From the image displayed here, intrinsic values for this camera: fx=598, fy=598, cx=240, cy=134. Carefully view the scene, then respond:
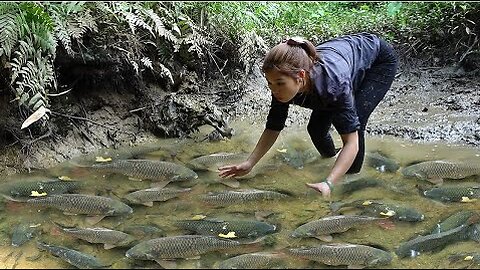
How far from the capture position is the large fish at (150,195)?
4387 millimetres

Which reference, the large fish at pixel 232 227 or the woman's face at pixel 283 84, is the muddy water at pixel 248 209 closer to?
the large fish at pixel 232 227

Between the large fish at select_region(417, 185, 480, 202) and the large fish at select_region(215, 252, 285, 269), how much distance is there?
1.48 meters

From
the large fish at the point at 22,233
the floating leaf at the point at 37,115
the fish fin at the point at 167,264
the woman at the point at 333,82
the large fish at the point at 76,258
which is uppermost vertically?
the woman at the point at 333,82

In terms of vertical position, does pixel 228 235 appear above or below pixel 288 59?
below

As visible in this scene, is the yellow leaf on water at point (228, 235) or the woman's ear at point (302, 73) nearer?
the woman's ear at point (302, 73)

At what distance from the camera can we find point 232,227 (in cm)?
385

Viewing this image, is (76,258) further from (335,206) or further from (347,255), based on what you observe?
(335,206)

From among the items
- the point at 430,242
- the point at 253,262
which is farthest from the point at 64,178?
the point at 430,242

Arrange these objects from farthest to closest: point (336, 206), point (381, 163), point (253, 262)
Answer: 1. point (381, 163)
2. point (336, 206)
3. point (253, 262)

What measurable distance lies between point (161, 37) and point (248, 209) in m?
2.49

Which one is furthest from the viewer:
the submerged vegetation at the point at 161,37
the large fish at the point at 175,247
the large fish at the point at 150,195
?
the submerged vegetation at the point at 161,37

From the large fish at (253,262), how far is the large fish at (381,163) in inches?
71.1

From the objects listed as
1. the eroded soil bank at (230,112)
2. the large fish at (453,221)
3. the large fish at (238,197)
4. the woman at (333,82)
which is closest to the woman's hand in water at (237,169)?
the woman at (333,82)

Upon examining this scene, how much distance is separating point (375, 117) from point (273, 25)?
1.97 meters
